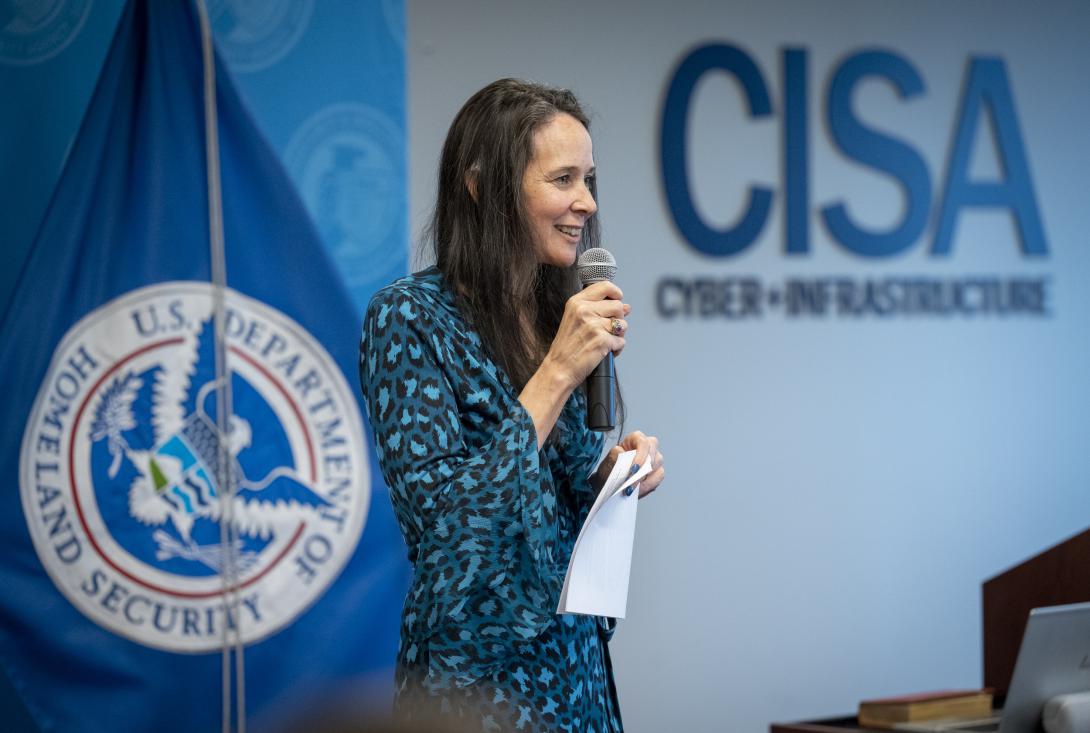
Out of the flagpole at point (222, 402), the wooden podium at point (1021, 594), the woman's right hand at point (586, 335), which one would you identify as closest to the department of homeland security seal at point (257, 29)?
the flagpole at point (222, 402)

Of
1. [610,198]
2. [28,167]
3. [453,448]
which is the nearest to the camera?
[453,448]

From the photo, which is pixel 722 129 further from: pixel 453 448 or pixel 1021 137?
pixel 453 448

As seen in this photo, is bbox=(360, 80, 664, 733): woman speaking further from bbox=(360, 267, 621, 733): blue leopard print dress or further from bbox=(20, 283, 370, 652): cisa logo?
bbox=(20, 283, 370, 652): cisa logo

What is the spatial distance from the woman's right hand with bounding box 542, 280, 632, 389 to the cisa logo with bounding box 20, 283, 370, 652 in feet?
4.54

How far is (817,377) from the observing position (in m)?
4.44

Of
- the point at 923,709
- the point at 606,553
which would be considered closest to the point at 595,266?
the point at 606,553

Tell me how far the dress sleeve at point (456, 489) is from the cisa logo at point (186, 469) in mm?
1264

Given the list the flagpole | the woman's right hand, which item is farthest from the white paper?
the flagpole

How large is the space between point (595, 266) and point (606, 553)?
1.42ft

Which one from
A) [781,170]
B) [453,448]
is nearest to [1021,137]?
[781,170]

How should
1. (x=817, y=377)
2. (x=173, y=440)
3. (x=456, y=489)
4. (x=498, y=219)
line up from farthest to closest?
(x=817, y=377)
(x=173, y=440)
(x=498, y=219)
(x=456, y=489)

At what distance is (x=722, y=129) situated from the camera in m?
4.33

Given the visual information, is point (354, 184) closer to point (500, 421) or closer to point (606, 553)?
point (500, 421)

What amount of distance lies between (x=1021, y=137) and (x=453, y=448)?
12.5 feet
